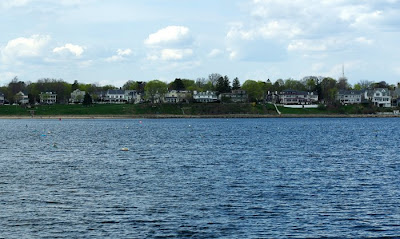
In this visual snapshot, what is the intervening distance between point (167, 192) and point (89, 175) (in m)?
12.9

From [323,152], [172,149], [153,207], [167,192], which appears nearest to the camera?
[153,207]

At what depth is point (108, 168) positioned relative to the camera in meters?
60.4

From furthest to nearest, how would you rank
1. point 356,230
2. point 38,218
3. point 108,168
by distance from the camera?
1. point 108,168
2. point 38,218
3. point 356,230

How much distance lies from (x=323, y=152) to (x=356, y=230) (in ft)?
161

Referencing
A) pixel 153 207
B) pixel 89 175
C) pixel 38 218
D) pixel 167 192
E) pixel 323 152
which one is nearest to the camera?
pixel 38 218

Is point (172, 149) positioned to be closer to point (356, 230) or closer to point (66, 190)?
point (66, 190)

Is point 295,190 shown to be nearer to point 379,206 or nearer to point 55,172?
point 379,206

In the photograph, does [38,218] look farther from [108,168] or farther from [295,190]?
[108,168]

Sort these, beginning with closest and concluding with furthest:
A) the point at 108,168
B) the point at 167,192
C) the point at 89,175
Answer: the point at 167,192
the point at 89,175
the point at 108,168

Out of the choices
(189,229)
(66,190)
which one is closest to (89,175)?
→ (66,190)

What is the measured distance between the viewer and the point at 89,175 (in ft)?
178

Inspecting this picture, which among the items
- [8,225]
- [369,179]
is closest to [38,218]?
[8,225]

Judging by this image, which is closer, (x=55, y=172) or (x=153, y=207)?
(x=153, y=207)

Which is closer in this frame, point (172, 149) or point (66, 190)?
point (66, 190)
